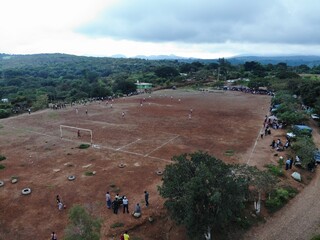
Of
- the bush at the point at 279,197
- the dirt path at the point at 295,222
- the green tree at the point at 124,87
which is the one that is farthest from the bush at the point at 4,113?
the dirt path at the point at 295,222

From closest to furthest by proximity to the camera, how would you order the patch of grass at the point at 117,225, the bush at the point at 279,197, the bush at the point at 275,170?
the patch of grass at the point at 117,225 < the bush at the point at 279,197 < the bush at the point at 275,170

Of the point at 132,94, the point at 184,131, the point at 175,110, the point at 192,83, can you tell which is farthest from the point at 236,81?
the point at 184,131

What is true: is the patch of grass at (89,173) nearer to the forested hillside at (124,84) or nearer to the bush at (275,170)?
the bush at (275,170)

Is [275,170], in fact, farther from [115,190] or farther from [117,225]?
[117,225]

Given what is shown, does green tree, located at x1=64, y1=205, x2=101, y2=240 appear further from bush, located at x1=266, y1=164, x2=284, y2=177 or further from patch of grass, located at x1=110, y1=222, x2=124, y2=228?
bush, located at x1=266, y1=164, x2=284, y2=177

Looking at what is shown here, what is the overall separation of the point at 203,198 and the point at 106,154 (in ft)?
49.3

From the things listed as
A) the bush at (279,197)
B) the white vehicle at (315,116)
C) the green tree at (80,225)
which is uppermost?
the green tree at (80,225)

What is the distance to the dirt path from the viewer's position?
14.3 metres

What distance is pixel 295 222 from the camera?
15.4 meters

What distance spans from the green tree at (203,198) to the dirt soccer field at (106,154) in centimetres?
229

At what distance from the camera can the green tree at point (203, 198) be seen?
12.1 meters

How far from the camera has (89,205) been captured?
1700 centimetres

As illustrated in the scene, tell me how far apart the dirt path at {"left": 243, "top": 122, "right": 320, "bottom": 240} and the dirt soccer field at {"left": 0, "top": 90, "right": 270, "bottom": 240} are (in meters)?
4.37

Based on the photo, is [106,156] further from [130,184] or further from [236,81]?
[236,81]
